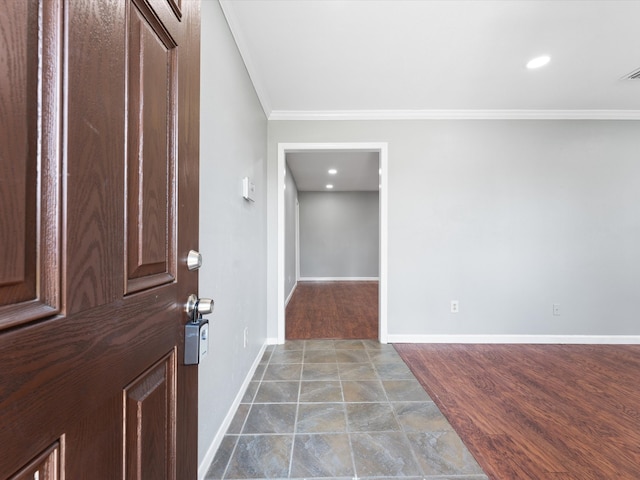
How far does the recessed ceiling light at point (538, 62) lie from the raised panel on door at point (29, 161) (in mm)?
2791

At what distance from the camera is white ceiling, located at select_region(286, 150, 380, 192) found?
171 inches

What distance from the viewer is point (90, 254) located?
428 millimetres

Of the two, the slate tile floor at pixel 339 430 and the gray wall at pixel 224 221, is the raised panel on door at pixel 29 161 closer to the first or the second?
the gray wall at pixel 224 221

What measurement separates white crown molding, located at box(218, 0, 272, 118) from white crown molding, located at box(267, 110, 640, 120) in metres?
0.27

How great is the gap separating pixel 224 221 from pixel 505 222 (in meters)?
2.79

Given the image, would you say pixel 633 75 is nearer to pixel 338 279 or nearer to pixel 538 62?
pixel 538 62

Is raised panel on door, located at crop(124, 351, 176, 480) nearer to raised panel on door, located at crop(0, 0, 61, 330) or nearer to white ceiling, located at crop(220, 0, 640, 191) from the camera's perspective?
raised panel on door, located at crop(0, 0, 61, 330)

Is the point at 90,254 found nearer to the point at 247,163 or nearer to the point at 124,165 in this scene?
the point at 124,165

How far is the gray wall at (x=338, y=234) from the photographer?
7297mm

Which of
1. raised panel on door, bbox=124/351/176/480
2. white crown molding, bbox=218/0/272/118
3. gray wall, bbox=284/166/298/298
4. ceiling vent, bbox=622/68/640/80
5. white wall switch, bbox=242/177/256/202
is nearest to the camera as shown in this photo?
raised panel on door, bbox=124/351/176/480

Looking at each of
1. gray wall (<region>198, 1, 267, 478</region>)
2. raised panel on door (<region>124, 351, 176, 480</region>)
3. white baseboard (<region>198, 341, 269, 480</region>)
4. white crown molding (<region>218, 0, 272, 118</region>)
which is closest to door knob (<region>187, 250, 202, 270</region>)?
raised panel on door (<region>124, 351, 176, 480</region>)

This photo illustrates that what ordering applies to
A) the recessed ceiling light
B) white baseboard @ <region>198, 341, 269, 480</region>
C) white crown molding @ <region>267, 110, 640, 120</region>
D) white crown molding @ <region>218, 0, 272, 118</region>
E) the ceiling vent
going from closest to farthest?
1. white baseboard @ <region>198, 341, 269, 480</region>
2. white crown molding @ <region>218, 0, 272, 118</region>
3. the recessed ceiling light
4. the ceiling vent
5. white crown molding @ <region>267, 110, 640, 120</region>

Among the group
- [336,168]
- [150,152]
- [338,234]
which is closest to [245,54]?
[150,152]

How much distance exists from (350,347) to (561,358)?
→ 74.8 inches
